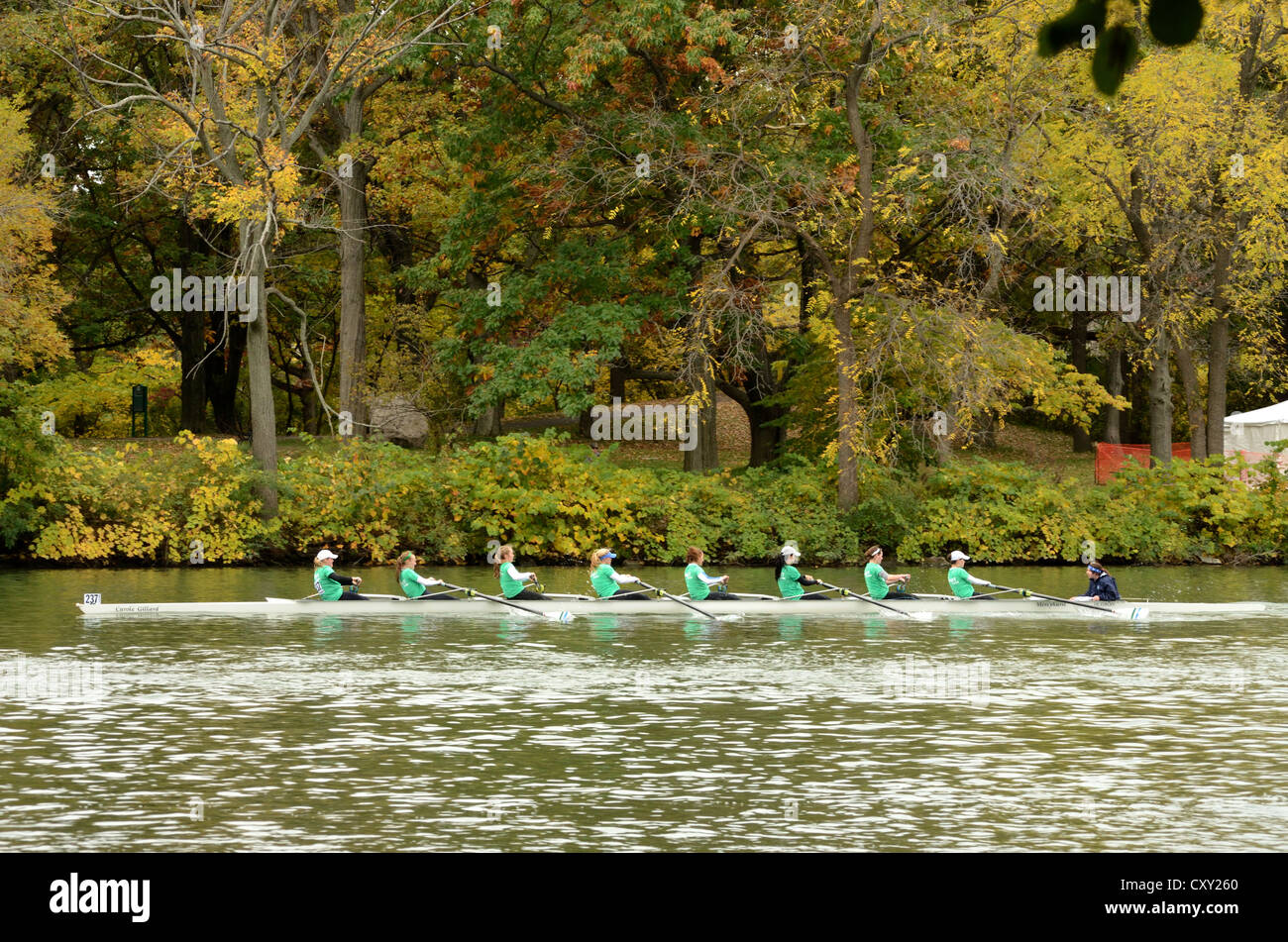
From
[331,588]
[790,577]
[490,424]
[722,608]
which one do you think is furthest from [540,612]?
[490,424]

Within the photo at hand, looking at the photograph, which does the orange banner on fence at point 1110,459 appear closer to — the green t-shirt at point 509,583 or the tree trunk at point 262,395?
the tree trunk at point 262,395

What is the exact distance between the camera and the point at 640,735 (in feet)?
52.7

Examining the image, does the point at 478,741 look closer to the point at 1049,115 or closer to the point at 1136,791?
the point at 1136,791

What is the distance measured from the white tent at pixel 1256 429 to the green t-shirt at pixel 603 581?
75.2 ft

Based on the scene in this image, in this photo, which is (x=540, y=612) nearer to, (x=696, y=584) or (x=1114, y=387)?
(x=696, y=584)

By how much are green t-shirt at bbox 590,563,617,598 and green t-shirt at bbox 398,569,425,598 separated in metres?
2.96

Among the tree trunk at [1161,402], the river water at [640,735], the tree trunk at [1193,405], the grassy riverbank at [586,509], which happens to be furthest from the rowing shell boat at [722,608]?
the tree trunk at [1193,405]

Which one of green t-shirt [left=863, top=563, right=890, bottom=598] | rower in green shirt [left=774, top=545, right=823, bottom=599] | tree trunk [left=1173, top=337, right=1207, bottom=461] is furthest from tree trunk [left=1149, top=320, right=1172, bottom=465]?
rower in green shirt [left=774, top=545, right=823, bottom=599]

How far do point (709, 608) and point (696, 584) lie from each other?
48 cm

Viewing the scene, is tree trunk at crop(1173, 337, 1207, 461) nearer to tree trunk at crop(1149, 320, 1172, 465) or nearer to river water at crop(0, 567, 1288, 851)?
tree trunk at crop(1149, 320, 1172, 465)

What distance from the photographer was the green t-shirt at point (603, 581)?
92.4ft

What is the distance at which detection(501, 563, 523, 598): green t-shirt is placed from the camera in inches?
1087
